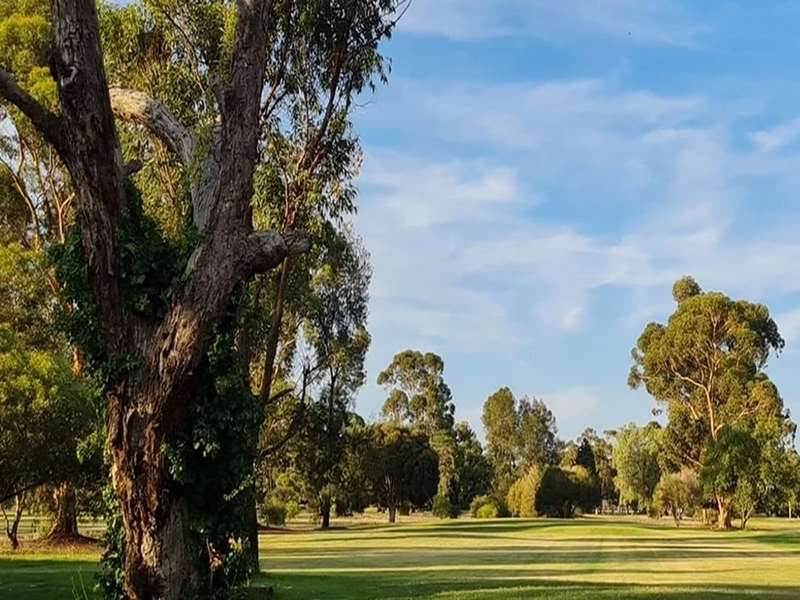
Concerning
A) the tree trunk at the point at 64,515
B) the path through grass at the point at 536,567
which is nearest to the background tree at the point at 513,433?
the path through grass at the point at 536,567

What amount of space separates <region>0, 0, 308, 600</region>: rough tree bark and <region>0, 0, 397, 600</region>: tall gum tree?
0.01m

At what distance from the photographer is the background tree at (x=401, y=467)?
81.7 m

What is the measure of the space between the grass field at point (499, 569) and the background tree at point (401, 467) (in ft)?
97.7

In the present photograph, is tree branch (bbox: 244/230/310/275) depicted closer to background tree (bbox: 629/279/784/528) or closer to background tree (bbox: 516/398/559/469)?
background tree (bbox: 629/279/784/528)

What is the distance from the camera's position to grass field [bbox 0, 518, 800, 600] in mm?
20719

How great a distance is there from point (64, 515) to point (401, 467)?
4665 centimetres

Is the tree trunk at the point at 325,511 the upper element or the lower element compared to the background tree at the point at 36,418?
lower

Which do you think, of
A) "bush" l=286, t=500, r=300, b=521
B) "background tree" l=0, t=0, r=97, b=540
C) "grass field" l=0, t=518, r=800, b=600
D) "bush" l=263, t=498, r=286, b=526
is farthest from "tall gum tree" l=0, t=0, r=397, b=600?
"bush" l=286, t=500, r=300, b=521

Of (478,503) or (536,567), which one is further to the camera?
(478,503)

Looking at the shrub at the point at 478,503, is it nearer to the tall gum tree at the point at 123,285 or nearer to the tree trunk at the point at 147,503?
the tree trunk at the point at 147,503

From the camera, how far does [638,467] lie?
94.8m

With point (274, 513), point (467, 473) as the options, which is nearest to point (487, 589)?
point (274, 513)

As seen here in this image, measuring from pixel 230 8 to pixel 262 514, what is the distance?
5851cm

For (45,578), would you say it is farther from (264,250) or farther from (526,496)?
(526,496)
